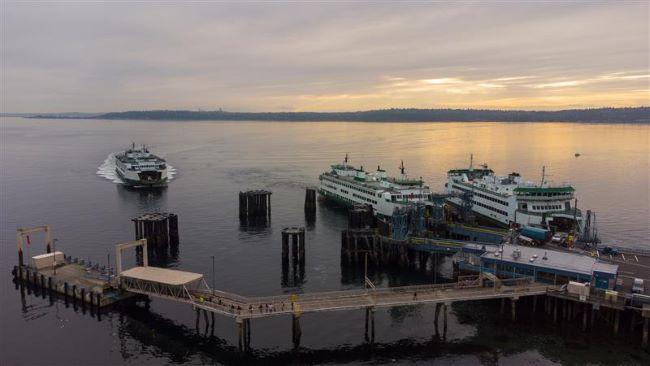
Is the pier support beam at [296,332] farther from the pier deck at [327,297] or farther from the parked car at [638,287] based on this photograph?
the parked car at [638,287]

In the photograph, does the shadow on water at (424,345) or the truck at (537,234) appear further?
the truck at (537,234)

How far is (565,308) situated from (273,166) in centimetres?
14622

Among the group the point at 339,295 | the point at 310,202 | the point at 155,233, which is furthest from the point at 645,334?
the point at 310,202

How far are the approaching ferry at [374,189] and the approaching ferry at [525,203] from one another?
9.96 m

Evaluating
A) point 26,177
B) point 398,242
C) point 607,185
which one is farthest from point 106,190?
point 607,185

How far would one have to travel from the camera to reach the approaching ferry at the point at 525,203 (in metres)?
79.2

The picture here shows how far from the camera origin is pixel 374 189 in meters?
100

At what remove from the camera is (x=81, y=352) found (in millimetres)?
47156

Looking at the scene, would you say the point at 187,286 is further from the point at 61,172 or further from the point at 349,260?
the point at 61,172

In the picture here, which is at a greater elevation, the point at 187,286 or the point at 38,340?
the point at 187,286

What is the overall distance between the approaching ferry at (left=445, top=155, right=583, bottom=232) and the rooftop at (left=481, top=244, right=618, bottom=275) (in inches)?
765

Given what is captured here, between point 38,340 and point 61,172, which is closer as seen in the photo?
point 38,340

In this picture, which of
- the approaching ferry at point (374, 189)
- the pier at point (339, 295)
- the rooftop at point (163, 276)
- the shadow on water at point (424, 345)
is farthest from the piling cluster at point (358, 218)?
the rooftop at point (163, 276)

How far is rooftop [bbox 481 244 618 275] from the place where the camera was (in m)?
53.9
